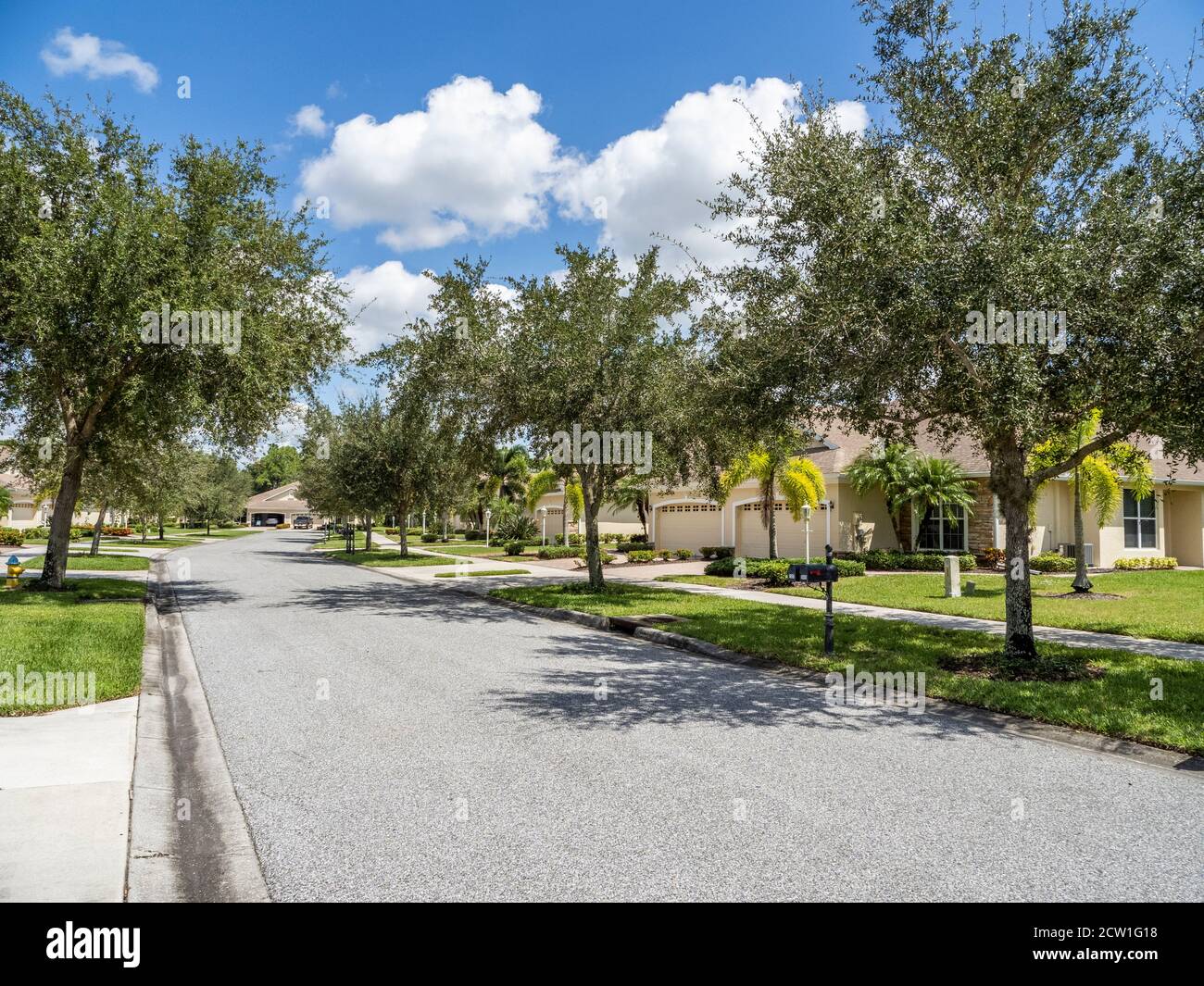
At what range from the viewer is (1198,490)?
26297 mm

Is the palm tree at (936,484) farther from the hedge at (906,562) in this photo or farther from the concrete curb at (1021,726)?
the concrete curb at (1021,726)

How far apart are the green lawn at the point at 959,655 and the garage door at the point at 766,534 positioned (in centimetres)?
1188

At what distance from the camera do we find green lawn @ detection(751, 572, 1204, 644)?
42.8ft

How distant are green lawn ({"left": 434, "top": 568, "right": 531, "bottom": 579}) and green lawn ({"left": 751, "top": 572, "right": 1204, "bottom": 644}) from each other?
32.4 feet

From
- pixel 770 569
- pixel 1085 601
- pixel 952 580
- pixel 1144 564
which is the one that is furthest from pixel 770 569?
pixel 1144 564

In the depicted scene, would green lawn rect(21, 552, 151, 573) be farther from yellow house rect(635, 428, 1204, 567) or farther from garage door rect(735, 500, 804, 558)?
garage door rect(735, 500, 804, 558)

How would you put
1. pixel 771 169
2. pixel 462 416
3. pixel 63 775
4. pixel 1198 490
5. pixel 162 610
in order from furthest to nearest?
pixel 1198 490, pixel 462 416, pixel 162 610, pixel 771 169, pixel 63 775

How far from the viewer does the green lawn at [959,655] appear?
707cm

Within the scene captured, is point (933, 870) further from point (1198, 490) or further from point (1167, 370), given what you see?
point (1198, 490)

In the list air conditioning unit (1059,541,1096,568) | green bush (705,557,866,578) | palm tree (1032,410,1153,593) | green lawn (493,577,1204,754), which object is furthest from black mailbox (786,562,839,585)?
air conditioning unit (1059,541,1096,568)

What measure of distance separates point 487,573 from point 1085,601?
17292 millimetres

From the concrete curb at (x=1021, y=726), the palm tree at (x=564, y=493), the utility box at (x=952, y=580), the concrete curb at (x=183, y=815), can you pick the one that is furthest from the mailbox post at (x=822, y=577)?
the palm tree at (x=564, y=493)
